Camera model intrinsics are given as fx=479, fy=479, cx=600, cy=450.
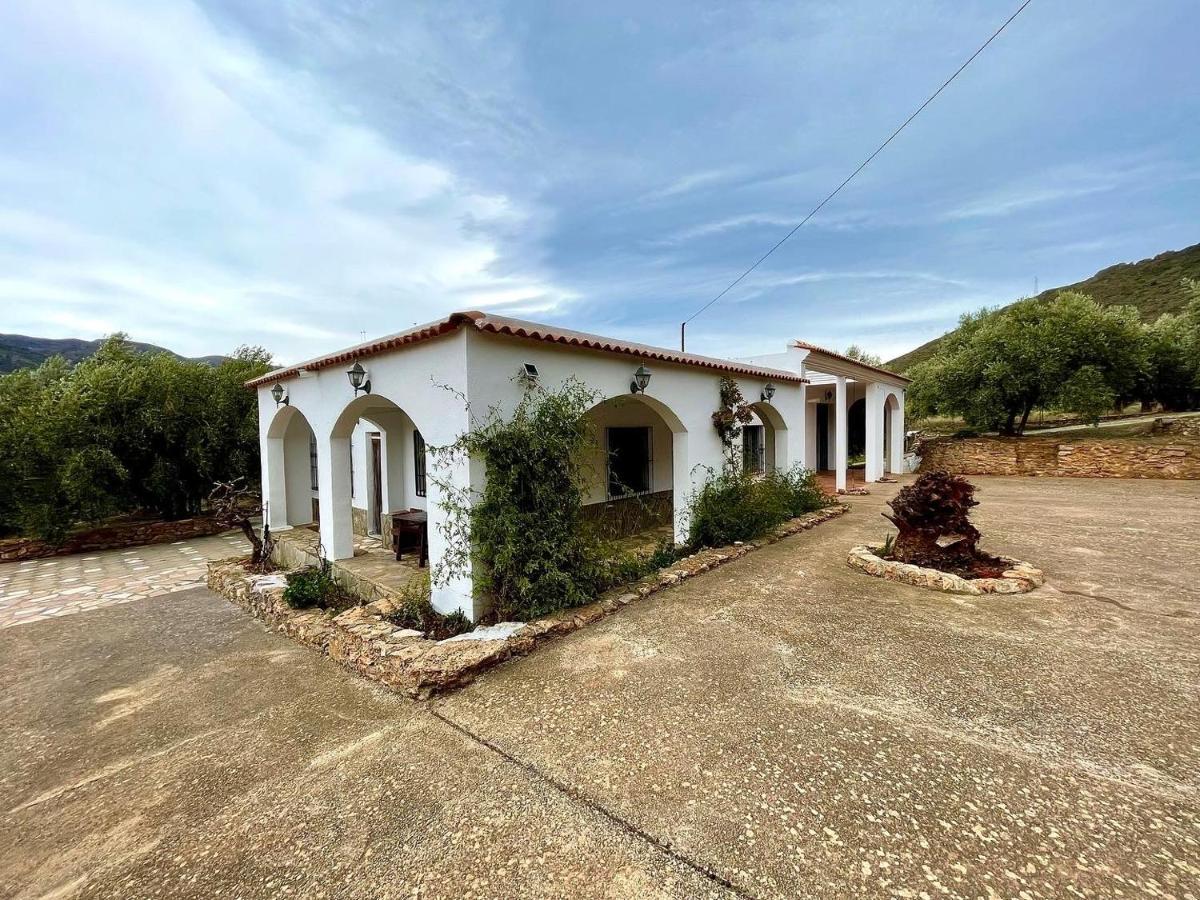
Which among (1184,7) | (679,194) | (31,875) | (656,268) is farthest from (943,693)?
(656,268)

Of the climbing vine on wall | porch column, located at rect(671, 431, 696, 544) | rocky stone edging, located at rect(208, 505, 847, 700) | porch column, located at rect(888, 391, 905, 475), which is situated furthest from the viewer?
porch column, located at rect(888, 391, 905, 475)

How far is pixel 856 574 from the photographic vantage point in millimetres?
7676

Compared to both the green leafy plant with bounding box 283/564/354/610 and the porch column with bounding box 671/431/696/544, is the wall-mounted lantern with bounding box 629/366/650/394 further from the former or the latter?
the green leafy plant with bounding box 283/564/354/610

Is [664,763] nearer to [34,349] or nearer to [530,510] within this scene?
[530,510]

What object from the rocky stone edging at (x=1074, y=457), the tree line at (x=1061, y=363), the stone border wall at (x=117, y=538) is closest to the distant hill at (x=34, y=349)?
the stone border wall at (x=117, y=538)

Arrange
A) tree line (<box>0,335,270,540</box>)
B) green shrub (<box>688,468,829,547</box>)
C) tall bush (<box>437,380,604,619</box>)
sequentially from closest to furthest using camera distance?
tall bush (<box>437,380,604,619</box>), green shrub (<box>688,468,829,547</box>), tree line (<box>0,335,270,540</box>)

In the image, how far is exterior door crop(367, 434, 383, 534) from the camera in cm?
1134

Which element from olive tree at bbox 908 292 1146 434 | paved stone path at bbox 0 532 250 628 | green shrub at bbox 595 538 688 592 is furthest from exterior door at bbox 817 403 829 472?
paved stone path at bbox 0 532 250 628

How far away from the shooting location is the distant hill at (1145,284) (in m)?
48.2

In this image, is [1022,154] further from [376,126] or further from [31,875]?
[31,875]

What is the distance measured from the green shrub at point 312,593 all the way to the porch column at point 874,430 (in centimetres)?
1838

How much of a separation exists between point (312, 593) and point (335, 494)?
197cm

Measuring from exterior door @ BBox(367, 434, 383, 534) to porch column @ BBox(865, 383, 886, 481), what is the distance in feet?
56.0

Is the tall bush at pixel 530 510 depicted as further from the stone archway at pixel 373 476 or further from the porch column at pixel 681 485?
the stone archway at pixel 373 476
